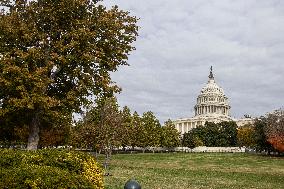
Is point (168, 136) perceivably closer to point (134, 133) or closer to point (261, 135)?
point (261, 135)

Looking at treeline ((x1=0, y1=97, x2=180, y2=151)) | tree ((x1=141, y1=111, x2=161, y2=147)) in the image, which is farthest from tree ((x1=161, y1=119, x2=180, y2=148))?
tree ((x1=141, y1=111, x2=161, y2=147))

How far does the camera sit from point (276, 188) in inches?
939

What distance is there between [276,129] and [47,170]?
3180 inches

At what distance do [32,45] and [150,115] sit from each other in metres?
91.8

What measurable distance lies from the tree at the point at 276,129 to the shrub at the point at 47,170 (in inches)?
2831

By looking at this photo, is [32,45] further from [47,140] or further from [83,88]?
[47,140]

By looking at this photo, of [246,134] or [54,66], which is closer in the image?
[54,66]

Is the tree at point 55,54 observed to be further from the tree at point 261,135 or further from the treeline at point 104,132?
the tree at point 261,135

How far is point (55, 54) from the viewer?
87.1 feet

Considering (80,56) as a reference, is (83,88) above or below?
below

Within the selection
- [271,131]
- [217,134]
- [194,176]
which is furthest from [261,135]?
[217,134]

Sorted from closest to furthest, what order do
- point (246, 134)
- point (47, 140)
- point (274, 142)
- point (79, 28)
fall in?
1. point (79, 28)
2. point (47, 140)
3. point (274, 142)
4. point (246, 134)

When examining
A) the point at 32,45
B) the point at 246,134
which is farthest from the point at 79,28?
the point at 246,134

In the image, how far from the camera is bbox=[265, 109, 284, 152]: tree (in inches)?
3189
